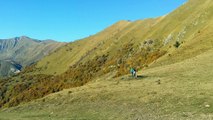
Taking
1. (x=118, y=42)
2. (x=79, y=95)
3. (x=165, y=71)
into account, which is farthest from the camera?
(x=118, y=42)

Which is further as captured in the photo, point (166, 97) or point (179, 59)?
point (179, 59)

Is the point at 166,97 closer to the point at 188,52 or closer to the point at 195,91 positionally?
the point at 195,91

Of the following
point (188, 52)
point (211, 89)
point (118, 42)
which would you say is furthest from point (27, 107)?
point (118, 42)

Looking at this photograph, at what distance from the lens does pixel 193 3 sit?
146m

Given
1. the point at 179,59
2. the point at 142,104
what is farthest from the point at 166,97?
the point at 179,59

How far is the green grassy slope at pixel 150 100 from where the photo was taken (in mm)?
30344

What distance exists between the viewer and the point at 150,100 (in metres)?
37.3

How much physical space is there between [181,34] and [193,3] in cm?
4534

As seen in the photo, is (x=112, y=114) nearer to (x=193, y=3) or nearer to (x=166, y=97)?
(x=166, y=97)

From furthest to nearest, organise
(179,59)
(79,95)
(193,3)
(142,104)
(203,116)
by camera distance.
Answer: (193,3) → (179,59) → (79,95) → (142,104) → (203,116)

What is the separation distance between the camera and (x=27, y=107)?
5062cm

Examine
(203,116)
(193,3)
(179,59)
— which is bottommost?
(203,116)

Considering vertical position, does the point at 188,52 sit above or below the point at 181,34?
below

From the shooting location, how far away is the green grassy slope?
3034 cm
